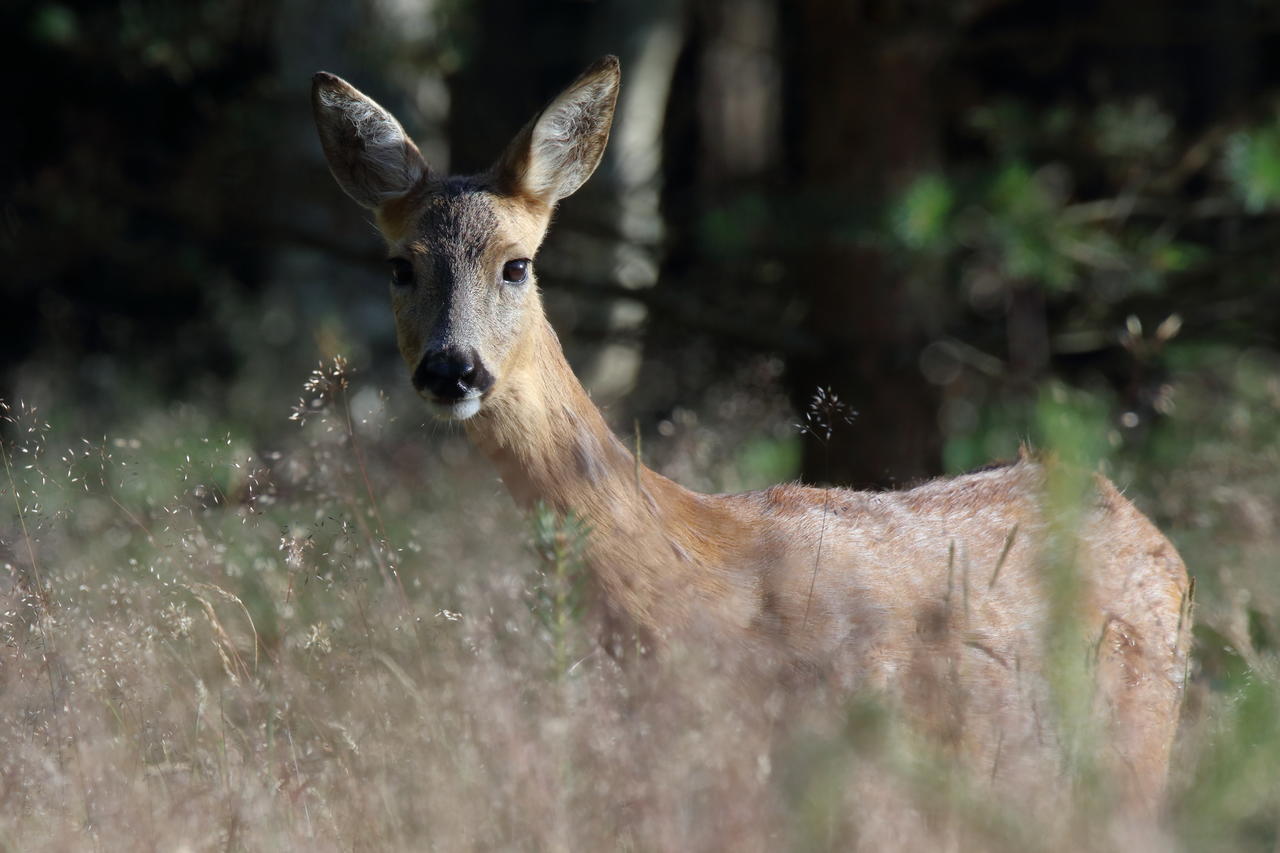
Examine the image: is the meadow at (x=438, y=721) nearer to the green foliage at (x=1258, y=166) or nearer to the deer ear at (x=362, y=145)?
the deer ear at (x=362, y=145)

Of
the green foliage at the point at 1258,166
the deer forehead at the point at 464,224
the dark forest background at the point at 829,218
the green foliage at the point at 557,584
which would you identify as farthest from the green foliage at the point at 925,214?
the green foliage at the point at 557,584

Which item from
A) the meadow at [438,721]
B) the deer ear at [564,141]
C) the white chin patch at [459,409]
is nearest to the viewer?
the meadow at [438,721]

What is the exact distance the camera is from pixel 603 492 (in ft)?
12.0

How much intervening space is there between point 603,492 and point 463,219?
100 cm

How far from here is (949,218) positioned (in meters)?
5.49

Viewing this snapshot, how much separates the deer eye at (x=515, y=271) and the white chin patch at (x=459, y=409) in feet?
1.70

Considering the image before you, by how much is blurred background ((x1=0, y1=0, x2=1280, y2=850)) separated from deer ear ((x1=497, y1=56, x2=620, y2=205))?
0.79 m

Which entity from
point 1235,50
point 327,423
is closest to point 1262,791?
point 327,423

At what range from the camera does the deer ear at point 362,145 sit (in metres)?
4.47

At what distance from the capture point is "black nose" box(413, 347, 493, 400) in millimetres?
3723

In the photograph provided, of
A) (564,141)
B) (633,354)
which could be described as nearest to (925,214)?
(564,141)

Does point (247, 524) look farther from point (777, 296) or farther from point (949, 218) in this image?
point (777, 296)

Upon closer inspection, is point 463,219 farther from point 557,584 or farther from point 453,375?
point 557,584

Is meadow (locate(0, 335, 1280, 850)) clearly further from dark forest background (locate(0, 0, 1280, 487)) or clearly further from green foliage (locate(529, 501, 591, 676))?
dark forest background (locate(0, 0, 1280, 487))
